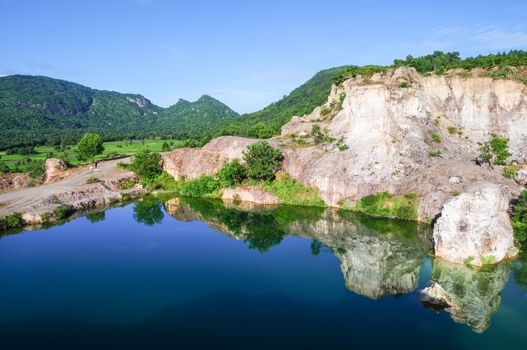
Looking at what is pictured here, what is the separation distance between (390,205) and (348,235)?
8.58 m

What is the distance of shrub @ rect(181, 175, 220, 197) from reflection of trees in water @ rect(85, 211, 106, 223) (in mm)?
13527

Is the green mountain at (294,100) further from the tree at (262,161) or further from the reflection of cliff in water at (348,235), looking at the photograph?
the reflection of cliff in water at (348,235)

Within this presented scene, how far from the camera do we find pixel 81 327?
26.3m

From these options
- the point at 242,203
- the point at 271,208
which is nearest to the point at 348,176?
the point at 271,208

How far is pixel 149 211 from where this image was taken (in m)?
58.5

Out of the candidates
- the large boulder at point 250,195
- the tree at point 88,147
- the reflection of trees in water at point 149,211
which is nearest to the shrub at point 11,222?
the reflection of trees in water at point 149,211

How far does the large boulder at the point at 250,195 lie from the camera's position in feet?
193

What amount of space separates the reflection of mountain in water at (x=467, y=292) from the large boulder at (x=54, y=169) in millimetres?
65951

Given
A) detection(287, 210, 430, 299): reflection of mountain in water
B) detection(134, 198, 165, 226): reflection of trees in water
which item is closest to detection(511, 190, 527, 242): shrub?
detection(287, 210, 430, 299): reflection of mountain in water

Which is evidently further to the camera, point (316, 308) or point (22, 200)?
point (22, 200)

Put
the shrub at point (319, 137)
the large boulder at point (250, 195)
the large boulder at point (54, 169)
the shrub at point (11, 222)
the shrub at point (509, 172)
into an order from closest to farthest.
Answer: the shrub at point (11, 222), the shrub at point (509, 172), the large boulder at point (250, 195), the shrub at point (319, 137), the large boulder at point (54, 169)

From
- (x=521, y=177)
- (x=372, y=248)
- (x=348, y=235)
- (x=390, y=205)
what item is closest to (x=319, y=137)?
(x=390, y=205)

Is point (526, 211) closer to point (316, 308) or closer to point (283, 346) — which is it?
point (316, 308)

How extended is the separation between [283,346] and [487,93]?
190 ft
